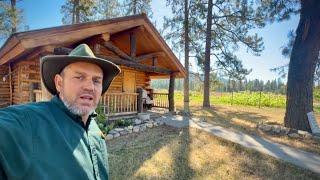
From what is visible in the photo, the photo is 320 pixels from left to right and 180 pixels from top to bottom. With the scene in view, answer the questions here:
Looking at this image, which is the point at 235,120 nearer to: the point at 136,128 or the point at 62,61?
the point at 136,128

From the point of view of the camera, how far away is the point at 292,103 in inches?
398

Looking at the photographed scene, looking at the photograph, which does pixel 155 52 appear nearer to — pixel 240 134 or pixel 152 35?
pixel 152 35

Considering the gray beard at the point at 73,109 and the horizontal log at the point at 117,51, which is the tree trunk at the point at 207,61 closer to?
the horizontal log at the point at 117,51

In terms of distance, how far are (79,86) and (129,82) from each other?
11671 mm

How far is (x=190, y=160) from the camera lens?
636 cm

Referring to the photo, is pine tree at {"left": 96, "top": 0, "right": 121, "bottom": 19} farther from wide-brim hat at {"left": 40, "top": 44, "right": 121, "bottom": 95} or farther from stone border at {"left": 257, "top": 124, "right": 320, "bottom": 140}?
wide-brim hat at {"left": 40, "top": 44, "right": 121, "bottom": 95}

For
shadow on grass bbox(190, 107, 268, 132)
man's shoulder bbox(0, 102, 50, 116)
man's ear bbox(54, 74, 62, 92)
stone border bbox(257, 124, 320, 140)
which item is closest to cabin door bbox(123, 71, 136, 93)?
shadow on grass bbox(190, 107, 268, 132)

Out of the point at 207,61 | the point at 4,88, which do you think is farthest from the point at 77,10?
the point at 207,61

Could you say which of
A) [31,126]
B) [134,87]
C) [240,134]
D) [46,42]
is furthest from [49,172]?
[134,87]

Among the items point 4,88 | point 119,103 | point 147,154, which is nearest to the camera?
point 147,154

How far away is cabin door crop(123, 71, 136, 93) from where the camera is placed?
13212 mm

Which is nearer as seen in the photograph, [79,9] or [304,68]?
[304,68]

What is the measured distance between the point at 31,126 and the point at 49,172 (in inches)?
10.5

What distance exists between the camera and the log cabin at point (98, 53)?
7.32m
